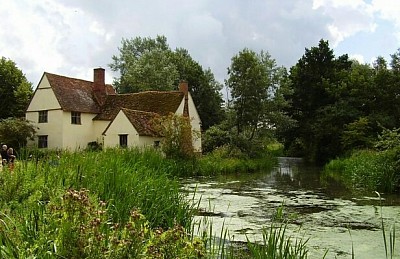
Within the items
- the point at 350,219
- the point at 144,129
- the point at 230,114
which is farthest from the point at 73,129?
the point at 350,219

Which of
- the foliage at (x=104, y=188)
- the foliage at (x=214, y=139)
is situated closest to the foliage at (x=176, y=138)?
the foliage at (x=214, y=139)

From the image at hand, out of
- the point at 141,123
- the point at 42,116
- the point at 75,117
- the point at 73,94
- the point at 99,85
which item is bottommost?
the point at 141,123

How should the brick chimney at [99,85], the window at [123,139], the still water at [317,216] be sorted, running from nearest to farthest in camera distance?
the still water at [317,216], the window at [123,139], the brick chimney at [99,85]

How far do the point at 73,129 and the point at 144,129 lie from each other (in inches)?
297

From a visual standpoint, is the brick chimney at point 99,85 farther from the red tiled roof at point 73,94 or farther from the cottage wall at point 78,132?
the cottage wall at point 78,132

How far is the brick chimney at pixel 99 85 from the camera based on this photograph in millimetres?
39219

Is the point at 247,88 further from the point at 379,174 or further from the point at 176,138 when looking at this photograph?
the point at 379,174

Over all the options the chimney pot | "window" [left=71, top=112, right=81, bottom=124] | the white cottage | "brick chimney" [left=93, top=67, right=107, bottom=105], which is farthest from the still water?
the chimney pot

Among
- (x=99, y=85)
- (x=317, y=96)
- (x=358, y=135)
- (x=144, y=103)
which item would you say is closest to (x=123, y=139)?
(x=144, y=103)

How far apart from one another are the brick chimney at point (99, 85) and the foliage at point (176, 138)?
14868 mm

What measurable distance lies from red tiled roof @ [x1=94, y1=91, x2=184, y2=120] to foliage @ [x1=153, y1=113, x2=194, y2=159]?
9.86 metres

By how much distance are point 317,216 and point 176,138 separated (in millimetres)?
14876

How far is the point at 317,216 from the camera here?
11000mm

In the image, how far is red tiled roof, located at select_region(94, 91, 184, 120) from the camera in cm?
3665
